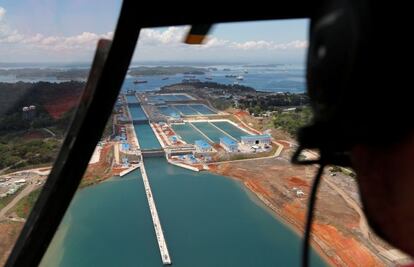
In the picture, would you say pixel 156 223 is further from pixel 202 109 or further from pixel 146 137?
pixel 202 109

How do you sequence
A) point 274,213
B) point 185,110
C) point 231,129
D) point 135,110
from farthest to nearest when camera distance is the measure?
1. point 185,110
2. point 231,129
3. point 274,213
4. point 135,110

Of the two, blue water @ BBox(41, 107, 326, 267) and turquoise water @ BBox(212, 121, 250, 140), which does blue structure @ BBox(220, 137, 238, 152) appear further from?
blue water @ BBox(41, 107, 326, 267)

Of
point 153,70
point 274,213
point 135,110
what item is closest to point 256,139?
point 274,213

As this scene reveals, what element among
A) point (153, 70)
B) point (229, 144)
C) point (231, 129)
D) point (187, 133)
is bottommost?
point (187, 133)

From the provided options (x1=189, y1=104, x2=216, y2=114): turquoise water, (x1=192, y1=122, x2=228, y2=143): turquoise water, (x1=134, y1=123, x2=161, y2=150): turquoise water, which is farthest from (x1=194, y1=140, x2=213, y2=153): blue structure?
(x1=189, y1=104, x2=216, y2=114): turquoise water

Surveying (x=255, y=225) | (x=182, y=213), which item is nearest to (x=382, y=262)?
(x=255, y=225)

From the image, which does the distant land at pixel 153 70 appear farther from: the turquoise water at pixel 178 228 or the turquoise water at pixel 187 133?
the turquoise water at pixel 187 133

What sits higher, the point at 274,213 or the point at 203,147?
the point at 203,147

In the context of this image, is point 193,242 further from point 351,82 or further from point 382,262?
point 351,82
